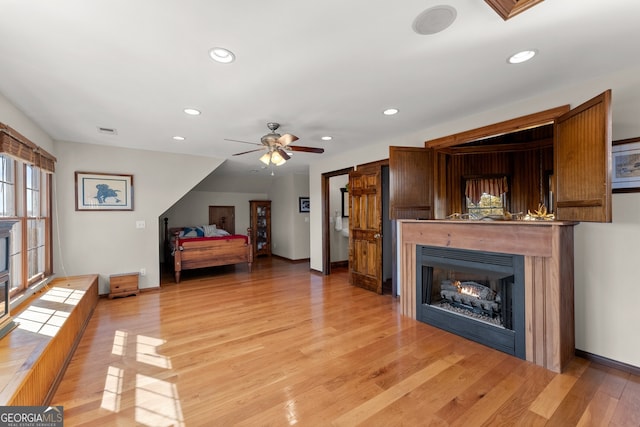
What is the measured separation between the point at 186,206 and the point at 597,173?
26.0ft

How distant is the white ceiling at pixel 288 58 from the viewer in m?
1.50

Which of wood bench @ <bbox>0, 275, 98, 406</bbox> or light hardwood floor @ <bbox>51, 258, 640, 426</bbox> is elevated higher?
wood bench @ <bbox>0, 275, 98, 406</bbox>

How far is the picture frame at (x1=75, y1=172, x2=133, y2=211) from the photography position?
4156 mm

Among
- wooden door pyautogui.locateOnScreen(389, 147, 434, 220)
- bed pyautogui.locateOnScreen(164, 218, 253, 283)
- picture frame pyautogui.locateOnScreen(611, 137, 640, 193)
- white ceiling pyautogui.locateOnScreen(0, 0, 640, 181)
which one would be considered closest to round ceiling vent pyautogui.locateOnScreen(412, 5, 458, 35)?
white ceiling pyautogui.locateOnScreen(0, 0, 640, 181)

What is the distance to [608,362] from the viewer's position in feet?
7.48

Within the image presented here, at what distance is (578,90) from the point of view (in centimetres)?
242

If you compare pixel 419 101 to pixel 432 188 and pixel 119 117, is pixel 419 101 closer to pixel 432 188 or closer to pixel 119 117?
pixel 432 188

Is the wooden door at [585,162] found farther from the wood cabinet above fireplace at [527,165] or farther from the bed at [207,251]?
the bed at [207,251]

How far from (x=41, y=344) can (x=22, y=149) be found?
6.61 feet

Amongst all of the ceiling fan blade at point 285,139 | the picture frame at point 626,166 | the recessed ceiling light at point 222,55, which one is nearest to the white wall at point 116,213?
the ceiling fan blade at point 285,139

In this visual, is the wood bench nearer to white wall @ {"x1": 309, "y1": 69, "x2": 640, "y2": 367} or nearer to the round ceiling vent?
the round ceiling vent

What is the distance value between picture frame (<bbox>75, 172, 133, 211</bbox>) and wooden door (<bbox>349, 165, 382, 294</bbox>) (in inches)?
145

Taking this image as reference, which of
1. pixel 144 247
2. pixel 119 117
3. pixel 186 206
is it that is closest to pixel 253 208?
pixel 186 206

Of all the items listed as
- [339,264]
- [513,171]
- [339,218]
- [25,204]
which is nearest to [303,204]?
[339,218]
